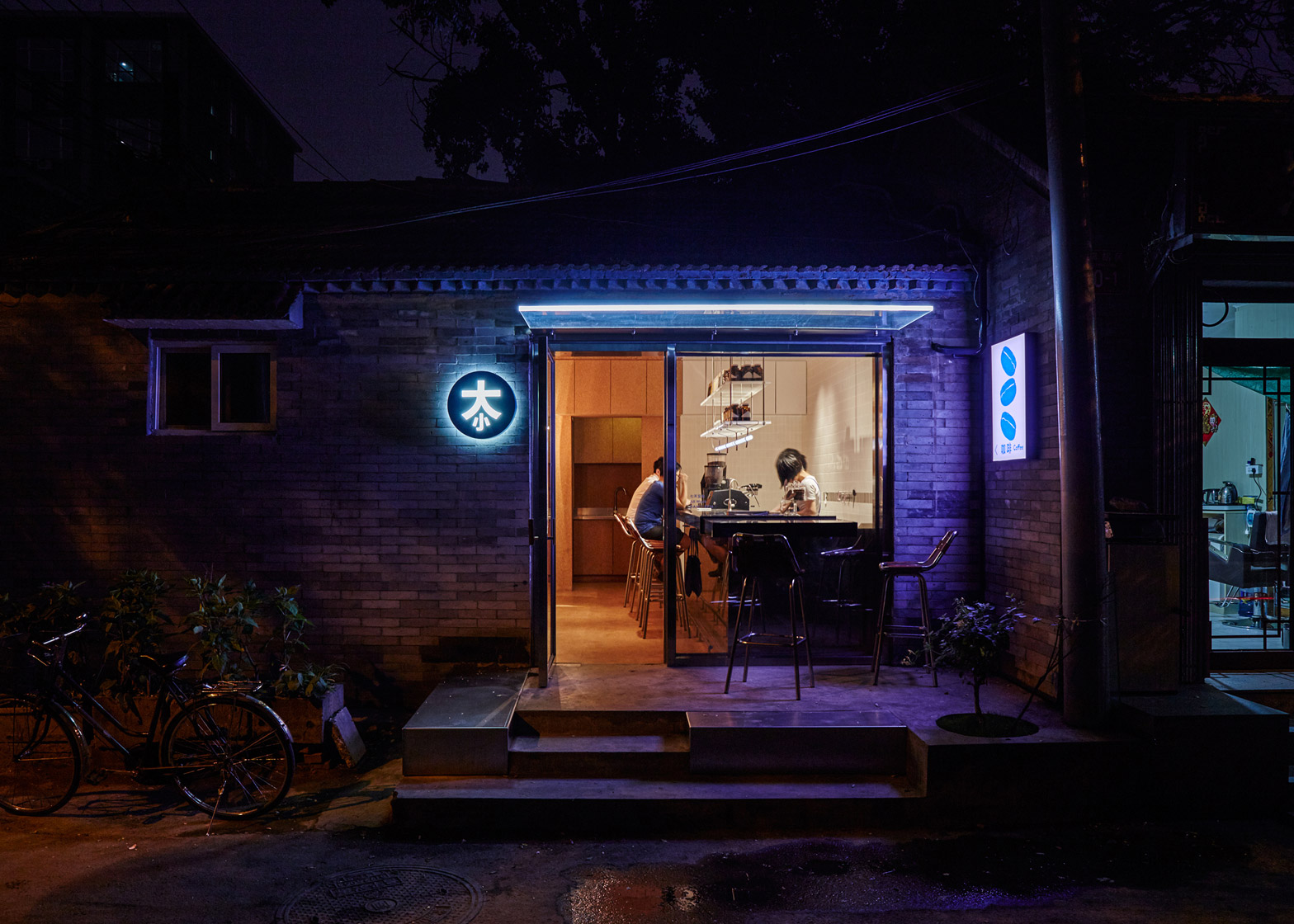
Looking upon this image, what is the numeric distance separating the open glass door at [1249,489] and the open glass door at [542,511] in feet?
18.6

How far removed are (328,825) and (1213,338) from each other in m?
8.03

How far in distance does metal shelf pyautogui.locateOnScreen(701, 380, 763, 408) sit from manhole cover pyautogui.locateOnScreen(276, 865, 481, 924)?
247 inches

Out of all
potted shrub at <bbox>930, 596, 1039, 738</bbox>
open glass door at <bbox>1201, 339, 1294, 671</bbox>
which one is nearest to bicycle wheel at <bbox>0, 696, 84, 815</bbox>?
potted shrub at <bbox>930, 596, 1039, 738</bbox>

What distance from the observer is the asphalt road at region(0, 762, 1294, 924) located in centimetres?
430

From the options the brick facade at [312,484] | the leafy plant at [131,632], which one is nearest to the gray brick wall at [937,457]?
the brick facade at [312,484]

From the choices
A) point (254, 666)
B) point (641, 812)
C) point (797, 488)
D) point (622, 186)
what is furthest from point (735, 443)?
point (254, 666)

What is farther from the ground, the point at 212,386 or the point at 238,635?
the point at 212,386

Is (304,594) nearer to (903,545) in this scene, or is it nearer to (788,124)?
(903,545)

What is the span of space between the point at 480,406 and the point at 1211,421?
6806 millimetres

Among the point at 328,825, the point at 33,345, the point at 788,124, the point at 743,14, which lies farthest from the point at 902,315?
the point at 743,14

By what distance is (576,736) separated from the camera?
Result: 622cm

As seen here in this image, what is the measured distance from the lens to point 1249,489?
7.90 metres

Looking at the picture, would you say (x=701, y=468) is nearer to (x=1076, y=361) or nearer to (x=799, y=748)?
(x=799, y=748)

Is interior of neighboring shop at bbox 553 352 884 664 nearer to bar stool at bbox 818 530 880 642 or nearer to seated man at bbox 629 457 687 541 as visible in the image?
bar stool at bbox 818 530 880 642
